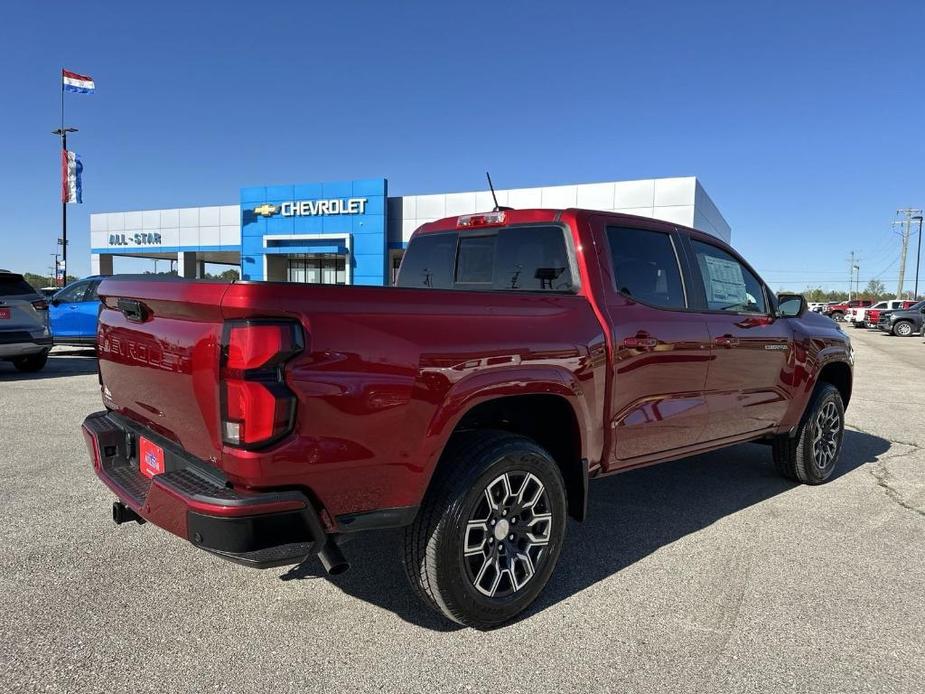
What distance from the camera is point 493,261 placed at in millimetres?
3859

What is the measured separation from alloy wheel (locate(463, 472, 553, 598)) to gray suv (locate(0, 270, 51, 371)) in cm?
1009

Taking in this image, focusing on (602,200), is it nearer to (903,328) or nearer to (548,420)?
(903,328)

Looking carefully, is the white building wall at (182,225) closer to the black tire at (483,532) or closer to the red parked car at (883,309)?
the black tire at (483,532)

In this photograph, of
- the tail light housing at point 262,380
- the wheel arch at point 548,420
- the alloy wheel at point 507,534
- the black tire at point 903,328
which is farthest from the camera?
the black tire at point 903,328

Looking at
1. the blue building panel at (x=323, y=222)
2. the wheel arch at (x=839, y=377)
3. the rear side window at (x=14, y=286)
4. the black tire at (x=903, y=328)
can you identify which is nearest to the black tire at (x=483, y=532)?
the wheel arch at (x=839, y=377)

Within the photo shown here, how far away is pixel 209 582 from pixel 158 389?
3.77 ft

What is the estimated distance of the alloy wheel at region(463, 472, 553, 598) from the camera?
274cm

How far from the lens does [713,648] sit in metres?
2.69

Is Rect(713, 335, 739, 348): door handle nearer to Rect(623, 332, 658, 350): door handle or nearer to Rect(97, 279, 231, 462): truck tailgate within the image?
Rect(623, 332, 658, 350): door handle

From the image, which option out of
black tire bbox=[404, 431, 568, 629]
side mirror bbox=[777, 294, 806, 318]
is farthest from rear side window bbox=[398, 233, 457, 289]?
side mirror bbox=[777, 294, 806, 318]

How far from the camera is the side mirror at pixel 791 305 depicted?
4754mm

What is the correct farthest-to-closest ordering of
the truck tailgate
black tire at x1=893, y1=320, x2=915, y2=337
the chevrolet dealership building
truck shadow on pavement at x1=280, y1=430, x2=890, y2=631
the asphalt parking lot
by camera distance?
1. black tire at x1=893, y1=320, x2=915, y2=337
2. the chevrolet dealership building
3. truck shadow on pavement at x1=280, y1=430, x2=890, y2=631
4. the asphalt parking lot
5. the truck tailgate

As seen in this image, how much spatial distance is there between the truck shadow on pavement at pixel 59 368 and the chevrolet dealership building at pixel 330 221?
14.5 m

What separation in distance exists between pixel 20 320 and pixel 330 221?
21.1 metres
